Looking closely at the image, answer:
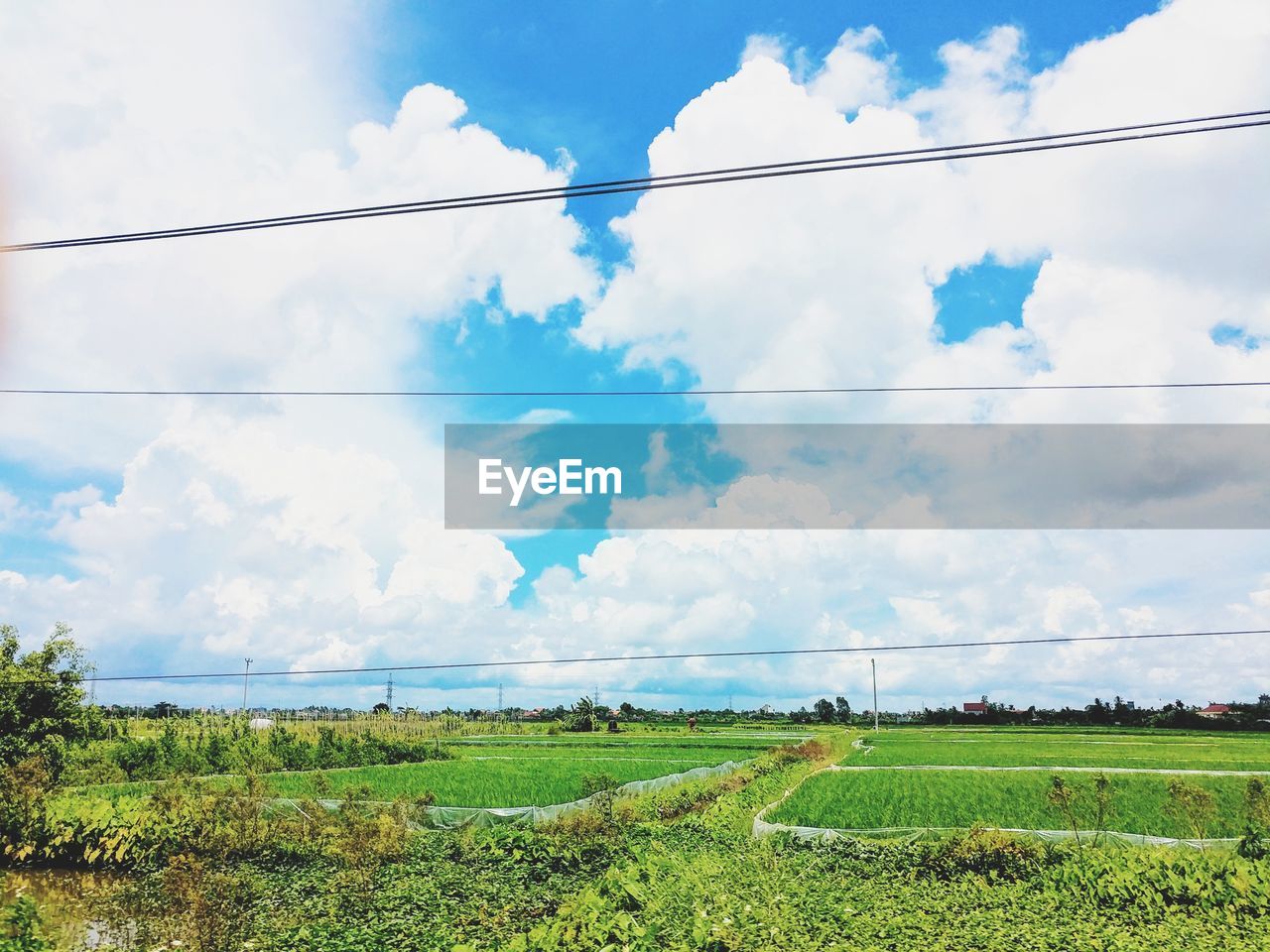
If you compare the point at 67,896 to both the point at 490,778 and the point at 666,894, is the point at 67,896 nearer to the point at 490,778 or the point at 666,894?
the point at 666,894

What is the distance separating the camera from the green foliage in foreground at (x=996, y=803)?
1553 cm

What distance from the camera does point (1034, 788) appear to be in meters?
21.3

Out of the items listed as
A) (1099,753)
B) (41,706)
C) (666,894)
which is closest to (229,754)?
(41,706)

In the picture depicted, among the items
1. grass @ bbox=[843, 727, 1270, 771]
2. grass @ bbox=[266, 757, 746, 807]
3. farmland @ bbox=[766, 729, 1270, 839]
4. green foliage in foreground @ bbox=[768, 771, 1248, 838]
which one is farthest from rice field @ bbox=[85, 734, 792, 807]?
grass @ bbox=[843, 727, 1270, 771]

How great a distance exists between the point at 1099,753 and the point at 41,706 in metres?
38.7

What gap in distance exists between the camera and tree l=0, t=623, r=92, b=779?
19938 mm

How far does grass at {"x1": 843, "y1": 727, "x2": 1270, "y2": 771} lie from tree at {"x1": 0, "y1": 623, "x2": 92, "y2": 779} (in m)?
26.5

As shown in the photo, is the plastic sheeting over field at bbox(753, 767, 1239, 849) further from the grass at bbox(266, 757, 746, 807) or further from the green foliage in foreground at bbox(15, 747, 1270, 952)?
the grass at bbox(266, 757, 746, 807)

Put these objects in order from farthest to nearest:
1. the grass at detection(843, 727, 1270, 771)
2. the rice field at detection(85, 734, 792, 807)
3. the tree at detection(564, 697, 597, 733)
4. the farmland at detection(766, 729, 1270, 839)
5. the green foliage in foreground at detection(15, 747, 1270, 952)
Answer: the tree at detection(564, 697, 597, 733) < the grass at detection(843, 727, 1270, 771) < the rice field at detection(85, 734, 792, 807) < the farmland at detection(766, 729, 1270, 839) < the green foliage in foreground at detection(15, 747, 1270, 952)

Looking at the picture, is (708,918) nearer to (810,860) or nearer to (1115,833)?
(810,860)

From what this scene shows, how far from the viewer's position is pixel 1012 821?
638 inches

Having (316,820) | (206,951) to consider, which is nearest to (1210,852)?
(206,951)

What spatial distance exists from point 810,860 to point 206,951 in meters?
7.89

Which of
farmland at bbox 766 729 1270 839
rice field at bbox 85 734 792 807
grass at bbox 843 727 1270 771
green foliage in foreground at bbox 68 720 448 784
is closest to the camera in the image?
farmland at bbox 766 729 1270 839
